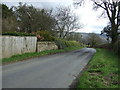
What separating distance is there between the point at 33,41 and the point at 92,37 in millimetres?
62280

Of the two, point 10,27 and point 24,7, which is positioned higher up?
point 24,7

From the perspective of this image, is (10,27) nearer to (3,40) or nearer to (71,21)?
(3,40)

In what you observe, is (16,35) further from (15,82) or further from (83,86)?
(83,86)

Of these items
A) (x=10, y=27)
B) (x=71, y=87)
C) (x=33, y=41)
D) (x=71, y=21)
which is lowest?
(x=71, y=87)

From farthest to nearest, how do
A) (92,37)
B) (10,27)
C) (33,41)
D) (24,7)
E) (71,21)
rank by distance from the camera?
1. (92,37)
2. (71,21)
3. (24,7)
4. (10,27)
5. (33,41)

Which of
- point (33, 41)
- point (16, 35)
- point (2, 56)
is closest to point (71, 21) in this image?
point (33, 41)

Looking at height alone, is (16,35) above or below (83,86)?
above

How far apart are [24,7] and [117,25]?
20.3m

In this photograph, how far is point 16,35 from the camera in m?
14.6

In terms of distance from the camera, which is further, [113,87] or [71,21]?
[71,21]

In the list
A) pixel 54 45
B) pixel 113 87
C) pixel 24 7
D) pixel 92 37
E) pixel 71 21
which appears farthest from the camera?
pixel 92 37

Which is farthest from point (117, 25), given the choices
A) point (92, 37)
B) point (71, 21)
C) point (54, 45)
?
point (92, 37)

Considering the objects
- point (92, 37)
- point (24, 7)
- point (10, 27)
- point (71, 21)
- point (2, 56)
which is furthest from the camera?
point (92, 37)

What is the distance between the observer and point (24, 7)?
33.8 metres
